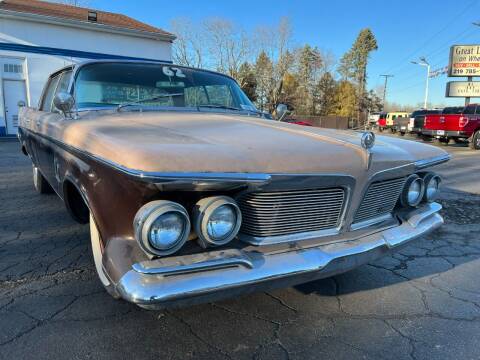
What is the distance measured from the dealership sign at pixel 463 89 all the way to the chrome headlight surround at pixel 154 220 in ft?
92.4

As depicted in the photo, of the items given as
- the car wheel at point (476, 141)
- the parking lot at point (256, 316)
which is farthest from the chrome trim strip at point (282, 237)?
the car wheel at point (476, 141)

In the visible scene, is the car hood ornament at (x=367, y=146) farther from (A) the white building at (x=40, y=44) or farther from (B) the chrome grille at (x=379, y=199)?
(A) the white building at (x=40, y=44)

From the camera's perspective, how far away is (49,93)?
14.4 feet

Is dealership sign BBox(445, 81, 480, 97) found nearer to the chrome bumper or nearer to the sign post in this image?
the sign post

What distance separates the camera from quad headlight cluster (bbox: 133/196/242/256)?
5.24 ft

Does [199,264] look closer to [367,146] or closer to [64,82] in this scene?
[367,146]

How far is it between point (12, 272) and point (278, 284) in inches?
86.0

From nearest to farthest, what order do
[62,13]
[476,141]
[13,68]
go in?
[476,141] < [13,68] < [62,13]

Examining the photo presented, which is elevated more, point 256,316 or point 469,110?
point 469,110

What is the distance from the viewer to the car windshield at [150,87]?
3.12m

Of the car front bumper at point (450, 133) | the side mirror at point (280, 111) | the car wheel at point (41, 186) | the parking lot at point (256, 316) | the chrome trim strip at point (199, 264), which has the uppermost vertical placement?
the side mirror at point (280, 111)

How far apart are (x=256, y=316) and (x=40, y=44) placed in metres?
17.9

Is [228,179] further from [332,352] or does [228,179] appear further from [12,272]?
[12,272]

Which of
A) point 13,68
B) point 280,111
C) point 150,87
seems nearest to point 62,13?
point 13,68
